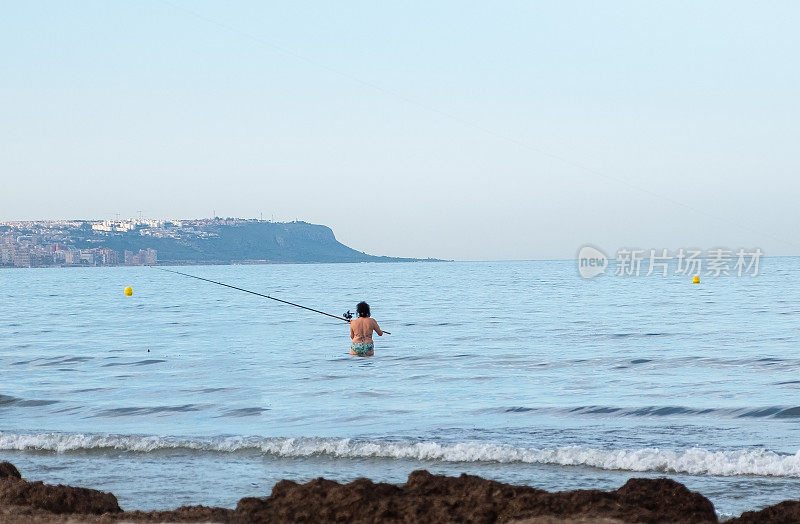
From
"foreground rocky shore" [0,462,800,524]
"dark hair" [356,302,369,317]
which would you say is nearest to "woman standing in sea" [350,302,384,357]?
"dark hair" [356,302,369,317]

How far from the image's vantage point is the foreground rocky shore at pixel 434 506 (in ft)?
16.2

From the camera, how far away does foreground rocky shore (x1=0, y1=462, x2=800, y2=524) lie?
4.93 metres

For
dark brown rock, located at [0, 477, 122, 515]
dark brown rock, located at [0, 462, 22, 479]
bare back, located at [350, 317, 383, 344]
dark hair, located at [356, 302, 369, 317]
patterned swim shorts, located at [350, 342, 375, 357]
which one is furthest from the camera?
patterned swim shorts, located at [350, 342, 375, 357]

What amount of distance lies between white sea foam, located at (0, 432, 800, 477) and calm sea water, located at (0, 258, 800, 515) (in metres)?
0.02

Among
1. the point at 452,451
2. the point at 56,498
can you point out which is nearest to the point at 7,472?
the point at 56,498

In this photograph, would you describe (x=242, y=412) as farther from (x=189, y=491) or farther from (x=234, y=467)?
(x=189, y=491)

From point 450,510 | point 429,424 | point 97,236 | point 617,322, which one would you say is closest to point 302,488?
point 450,510

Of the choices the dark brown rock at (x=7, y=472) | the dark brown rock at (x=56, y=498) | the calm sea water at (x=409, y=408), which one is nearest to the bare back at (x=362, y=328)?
the calm sea water at (x=409, y=408)

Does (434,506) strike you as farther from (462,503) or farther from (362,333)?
(362,333)

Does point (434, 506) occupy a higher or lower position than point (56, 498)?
higher

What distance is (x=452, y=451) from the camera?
8.88 metres

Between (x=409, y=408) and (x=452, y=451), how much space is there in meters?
3.57

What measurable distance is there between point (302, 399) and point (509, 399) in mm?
3218

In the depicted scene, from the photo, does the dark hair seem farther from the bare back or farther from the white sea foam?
the white sea foam
